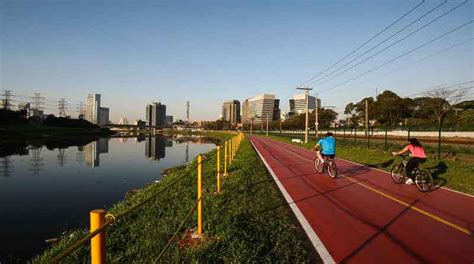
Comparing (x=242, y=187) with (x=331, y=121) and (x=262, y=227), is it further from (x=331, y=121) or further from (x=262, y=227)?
(x=331, y=121)

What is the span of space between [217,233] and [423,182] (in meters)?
8.04

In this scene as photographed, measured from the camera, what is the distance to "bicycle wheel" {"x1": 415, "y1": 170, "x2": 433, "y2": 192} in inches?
456

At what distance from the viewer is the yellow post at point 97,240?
267cm

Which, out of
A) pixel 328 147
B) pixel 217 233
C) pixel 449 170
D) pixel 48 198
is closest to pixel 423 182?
pixel 328 147

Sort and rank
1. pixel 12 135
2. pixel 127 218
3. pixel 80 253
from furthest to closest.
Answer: pixel 12 135, pixel 127 218, pixel 80 253

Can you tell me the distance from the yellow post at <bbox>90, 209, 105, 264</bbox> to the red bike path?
4003 mm

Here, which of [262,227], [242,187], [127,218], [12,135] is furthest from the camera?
[12,135]

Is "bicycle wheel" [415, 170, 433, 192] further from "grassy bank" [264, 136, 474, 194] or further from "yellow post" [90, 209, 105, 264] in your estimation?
"yellow post" [90, 209, 105, 264]

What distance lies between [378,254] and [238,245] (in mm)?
2347

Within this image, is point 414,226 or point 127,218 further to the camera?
point 127,218

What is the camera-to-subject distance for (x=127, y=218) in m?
9.02

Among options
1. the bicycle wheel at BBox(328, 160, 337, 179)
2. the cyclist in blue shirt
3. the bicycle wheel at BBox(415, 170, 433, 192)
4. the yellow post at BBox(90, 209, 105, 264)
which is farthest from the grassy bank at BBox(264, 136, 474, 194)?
the yellow post at BBox(90, 209, 105, 264)

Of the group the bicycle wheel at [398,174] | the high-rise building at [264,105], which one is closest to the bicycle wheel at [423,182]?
the bicycle wheel at [398,174]

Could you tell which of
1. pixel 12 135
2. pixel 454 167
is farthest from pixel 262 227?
pixel 12 135
